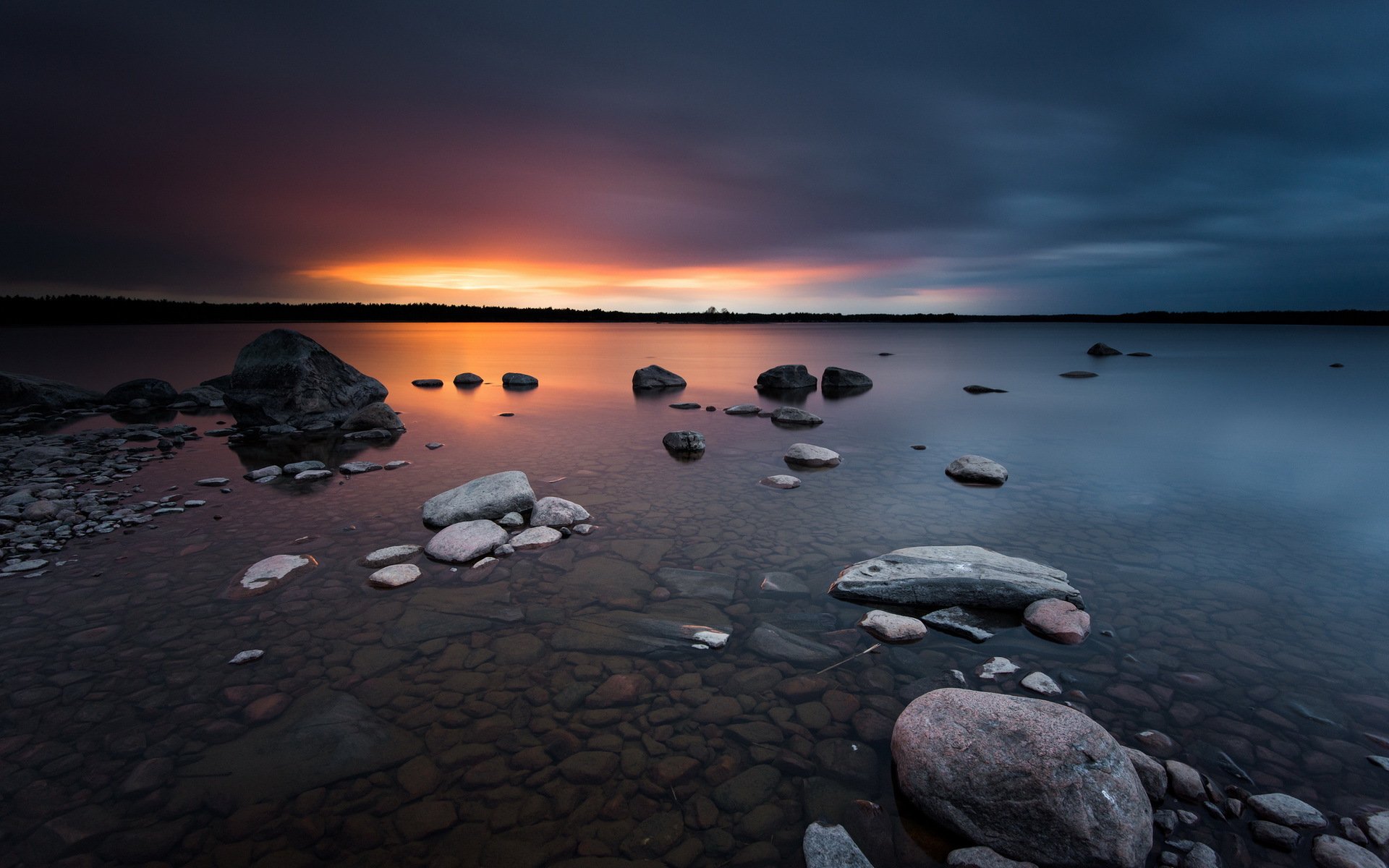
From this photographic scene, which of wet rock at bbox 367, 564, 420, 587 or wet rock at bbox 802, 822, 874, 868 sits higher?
wet rock at bbox 367, 564, 420, 587

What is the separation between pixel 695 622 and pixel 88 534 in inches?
313

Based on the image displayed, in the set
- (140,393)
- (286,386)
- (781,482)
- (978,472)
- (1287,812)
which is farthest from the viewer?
(140,393)

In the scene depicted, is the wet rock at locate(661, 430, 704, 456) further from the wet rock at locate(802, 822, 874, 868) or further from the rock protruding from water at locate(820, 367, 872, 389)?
the rock protruding from water at locate(820, 367, 872, 389)

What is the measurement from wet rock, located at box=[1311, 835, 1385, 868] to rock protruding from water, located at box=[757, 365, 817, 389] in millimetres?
Result: 24899

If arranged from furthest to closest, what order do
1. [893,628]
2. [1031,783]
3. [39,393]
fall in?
1. [39,393]
2. [893,628]
3. [1031,783]

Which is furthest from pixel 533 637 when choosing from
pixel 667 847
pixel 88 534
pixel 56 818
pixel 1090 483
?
pixel 1090 483

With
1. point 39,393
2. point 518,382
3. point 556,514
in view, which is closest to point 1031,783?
point 556,514

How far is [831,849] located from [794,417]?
47.3 ft

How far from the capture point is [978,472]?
1055cm

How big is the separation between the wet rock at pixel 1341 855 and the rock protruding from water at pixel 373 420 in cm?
1698

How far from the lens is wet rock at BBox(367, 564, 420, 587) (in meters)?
6.20

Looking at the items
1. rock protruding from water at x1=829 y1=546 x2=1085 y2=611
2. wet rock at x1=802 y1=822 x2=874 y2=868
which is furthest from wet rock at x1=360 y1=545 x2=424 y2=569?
wet rock at x1=802 y1=822 x2=874 y2=868

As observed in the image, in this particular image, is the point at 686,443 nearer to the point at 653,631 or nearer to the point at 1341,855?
the point at 653,631

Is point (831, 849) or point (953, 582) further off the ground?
point (953, 582)
